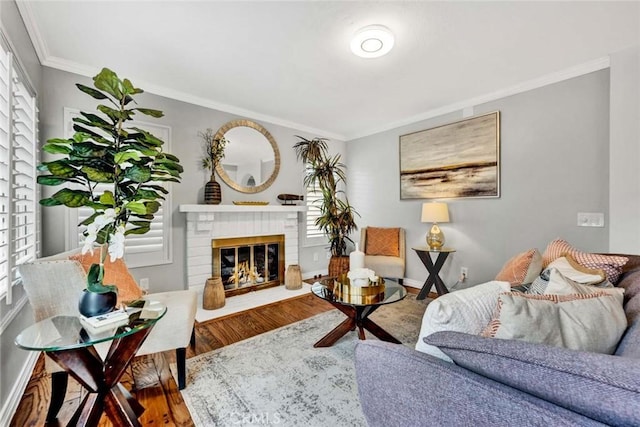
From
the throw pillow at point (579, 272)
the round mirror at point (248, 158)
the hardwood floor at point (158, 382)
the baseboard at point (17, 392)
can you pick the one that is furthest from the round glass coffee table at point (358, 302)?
the round mirror at point (248, 158)

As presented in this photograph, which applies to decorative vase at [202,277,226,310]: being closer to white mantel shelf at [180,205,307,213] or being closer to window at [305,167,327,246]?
white mantel shelf at [180,205,307,213]

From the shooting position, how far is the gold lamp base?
339 cm

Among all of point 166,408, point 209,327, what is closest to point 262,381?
point 166,408

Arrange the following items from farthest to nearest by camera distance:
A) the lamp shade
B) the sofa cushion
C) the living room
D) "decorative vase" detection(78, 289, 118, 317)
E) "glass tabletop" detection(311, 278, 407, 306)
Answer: the lamp shade → the living room → "glass tabletop" detection(311, 278, 407, 306) → "decorative vase" detection(78, 289, 118, 317) → the sofa cushion

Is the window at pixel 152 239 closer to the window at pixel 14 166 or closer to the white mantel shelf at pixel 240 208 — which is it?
the white mantel shelf at pixel 240 208

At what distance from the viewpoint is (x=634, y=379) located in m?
0.48

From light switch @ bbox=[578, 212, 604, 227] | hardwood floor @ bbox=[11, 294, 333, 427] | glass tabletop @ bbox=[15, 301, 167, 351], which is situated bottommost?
hardwood floor @ bbox=[11, 294, 333, 427]

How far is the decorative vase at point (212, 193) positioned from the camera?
3.23 meters

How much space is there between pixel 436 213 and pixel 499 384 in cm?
294

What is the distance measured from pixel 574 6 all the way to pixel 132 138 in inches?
118

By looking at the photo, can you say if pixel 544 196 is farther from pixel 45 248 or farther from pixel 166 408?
pixel 45 248

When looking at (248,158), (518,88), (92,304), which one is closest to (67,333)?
(92,304)

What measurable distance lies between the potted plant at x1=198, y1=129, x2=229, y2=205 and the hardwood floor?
4.60 feet

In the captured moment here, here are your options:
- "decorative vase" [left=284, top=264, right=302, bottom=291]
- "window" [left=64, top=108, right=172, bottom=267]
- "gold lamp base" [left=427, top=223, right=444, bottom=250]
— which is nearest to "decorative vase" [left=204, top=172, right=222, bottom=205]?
"window" [left=64, top=108, right=172, bottom=267]
